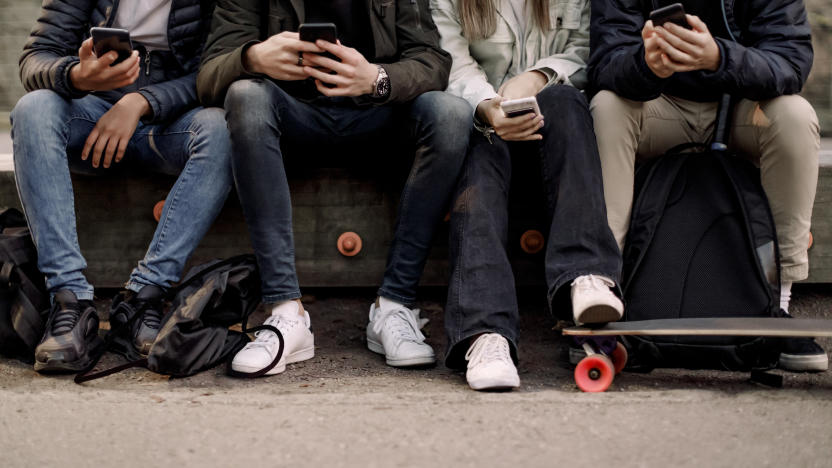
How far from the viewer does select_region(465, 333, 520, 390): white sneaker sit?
221 cm

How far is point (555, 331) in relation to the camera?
310 centimetres

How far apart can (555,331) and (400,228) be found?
834 mm

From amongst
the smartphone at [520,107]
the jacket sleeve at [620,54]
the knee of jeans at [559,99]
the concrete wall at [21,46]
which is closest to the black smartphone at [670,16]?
the jacket sleeve at [620,54]

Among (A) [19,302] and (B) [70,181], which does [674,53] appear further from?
(A) [19,302]

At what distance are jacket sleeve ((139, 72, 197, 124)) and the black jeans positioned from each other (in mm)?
1132

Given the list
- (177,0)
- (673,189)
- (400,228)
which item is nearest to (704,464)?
(673,189)

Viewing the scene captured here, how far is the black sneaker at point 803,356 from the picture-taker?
236 cm

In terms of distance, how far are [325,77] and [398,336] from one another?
0.93 metres

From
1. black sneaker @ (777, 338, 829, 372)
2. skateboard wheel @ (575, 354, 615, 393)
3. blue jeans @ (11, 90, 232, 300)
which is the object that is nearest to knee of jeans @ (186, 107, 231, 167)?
blue jeans @ (11, 90, 232, 300)

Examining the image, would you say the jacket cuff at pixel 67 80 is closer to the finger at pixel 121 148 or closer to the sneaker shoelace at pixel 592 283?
the finger at pixel 121 148

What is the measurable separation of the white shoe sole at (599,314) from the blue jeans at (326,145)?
27.6 inches

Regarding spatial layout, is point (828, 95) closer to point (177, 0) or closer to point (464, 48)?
point (464, 48)

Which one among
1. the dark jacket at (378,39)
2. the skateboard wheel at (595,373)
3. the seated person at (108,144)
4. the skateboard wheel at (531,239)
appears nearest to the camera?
the skateboard wheel at (595,373)

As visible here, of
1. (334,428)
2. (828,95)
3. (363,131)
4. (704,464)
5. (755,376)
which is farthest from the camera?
(828,95)
